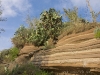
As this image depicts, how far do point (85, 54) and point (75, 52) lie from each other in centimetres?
120

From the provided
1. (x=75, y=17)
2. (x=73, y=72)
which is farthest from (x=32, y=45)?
(x=73, y=72)

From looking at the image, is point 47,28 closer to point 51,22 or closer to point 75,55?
point 51,22

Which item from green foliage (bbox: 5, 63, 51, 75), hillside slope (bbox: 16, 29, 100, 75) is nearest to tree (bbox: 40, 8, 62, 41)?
hillside slope (bbox: 16, 29, 100, 75)

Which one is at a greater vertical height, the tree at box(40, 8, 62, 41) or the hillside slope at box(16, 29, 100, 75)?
the tree at box(40, 8, 62, 41)

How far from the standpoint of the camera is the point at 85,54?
445 inches

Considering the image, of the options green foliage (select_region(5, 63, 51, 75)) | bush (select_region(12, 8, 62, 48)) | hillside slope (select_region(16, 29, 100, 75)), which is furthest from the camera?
bush (select_region(12, 8, 62, 48))

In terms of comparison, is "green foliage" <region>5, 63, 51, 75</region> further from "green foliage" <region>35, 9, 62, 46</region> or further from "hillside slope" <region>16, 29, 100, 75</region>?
"green foliage" <region>35, 9, 62, 46</region>

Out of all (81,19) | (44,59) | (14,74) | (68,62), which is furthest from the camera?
(81,19)

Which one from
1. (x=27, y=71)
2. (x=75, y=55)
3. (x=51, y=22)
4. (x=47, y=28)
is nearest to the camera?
(x=75, y=55)

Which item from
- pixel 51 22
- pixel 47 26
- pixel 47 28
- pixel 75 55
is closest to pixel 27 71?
pixel 75 55

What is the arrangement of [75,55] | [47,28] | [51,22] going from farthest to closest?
1. [47,28]
2. [51,22]
3. [75,55]

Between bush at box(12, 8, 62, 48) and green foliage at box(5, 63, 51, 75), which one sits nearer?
green foliage at box(5, 63, 51, 75)

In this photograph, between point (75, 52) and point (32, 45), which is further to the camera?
point (32, 45)

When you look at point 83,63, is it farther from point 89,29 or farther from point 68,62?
point 89,29
